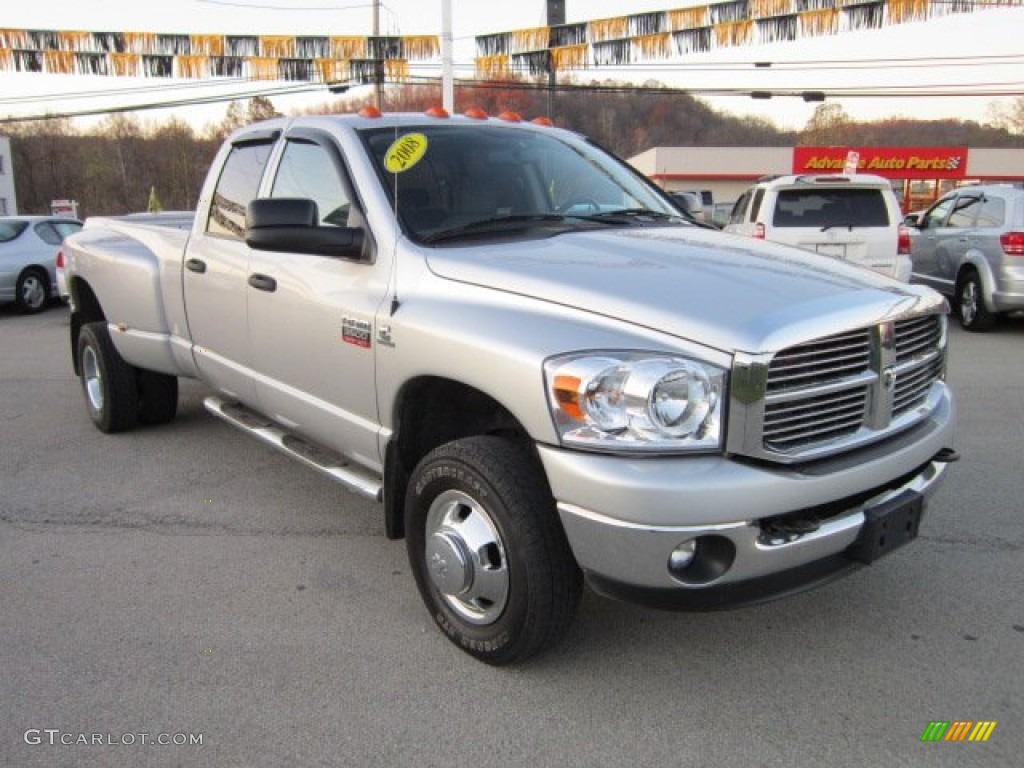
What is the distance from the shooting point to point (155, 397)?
602cm

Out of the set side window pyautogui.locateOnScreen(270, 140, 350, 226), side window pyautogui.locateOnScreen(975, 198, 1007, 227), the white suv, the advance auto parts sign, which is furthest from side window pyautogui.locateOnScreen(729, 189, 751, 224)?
the advance auto parts sign

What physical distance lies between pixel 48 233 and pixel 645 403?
14651mm

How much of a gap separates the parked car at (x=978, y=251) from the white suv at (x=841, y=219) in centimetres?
103

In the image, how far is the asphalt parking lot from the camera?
260 cm

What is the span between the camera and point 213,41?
1950 centimetres

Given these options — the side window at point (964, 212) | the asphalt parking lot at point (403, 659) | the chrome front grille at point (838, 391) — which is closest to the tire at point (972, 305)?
the side window at point (964, 212)

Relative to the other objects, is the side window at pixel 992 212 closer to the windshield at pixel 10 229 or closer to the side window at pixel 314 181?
Answer: the side window at pixel 314 181

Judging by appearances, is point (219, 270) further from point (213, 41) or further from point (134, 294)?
point (213, 41)

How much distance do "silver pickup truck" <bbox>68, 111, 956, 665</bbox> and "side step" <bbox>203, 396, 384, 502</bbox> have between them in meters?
0.02

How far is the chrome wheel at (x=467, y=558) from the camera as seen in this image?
286 centimetres

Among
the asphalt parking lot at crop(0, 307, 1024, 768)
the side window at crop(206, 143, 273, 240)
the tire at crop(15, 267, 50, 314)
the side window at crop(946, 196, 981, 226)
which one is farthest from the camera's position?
the tire at crop(15, 267, 50, 314)

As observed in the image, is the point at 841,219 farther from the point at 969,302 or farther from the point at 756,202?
the point at 969,302

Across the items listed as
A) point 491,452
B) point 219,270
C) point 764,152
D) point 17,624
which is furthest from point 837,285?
point 764,152

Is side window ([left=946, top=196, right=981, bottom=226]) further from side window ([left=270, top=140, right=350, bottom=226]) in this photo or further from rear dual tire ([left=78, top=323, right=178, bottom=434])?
rear dual tire ([left=78, top=323, right=178, bottom=434])
